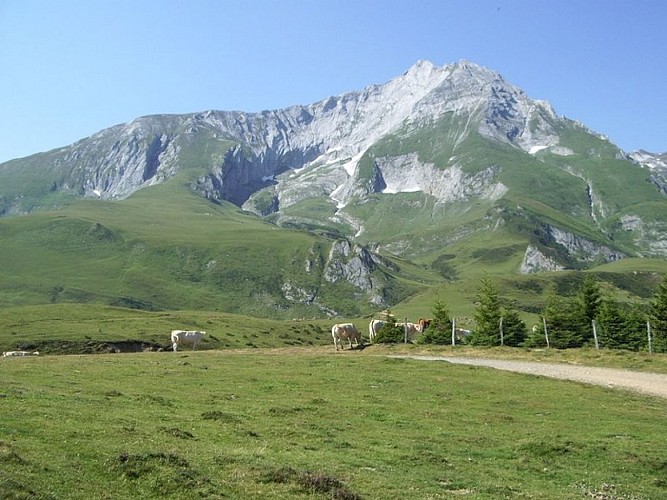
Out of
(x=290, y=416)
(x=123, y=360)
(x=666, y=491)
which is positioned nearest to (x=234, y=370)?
(x=123, y=360)

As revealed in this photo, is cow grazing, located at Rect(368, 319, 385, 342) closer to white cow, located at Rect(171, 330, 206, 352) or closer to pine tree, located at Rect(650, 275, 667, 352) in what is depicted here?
white cow, located at Rect(171, 330, 206, 352)

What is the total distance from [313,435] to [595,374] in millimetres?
28450

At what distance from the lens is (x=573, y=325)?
251ft

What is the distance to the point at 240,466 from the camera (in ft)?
55.1

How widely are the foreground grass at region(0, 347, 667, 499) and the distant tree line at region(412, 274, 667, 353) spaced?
3456 cm

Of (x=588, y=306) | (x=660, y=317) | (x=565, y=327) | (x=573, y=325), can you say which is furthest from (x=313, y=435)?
(x=588, y=306)

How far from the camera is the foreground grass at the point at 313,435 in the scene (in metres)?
15.3

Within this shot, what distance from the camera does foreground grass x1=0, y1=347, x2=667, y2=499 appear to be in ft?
50.1

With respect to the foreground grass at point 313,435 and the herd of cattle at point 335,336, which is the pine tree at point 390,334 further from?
the foreground grass at point 313,435

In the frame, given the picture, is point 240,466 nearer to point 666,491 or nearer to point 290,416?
point 290,416

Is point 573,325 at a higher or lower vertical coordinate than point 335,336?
lower

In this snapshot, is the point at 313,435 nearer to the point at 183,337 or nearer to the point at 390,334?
the point at 183,337

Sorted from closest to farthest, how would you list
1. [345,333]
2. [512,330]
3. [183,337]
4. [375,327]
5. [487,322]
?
[345,333], [183,337], [487,322], [512,330], [375,327]

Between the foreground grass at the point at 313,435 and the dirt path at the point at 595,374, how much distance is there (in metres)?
3.05
